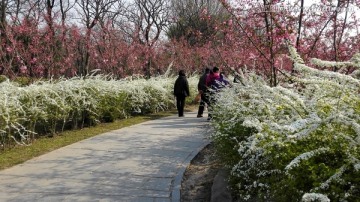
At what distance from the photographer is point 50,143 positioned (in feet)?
26.0

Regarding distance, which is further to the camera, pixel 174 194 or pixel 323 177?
pixel 174 194

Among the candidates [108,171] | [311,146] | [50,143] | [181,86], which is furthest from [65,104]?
[311,146]

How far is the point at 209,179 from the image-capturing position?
5.51 metres

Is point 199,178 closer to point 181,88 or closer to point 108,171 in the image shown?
point 108,171

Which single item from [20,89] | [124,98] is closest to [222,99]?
[20,89]

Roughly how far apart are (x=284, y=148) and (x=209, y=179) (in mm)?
2512

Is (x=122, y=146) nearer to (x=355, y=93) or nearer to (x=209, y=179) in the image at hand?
(x=209, y=179)

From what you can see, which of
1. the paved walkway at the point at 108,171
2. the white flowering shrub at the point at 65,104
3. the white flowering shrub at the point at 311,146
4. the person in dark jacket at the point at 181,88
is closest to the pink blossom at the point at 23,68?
the white flowering shrub at the point at 65,104

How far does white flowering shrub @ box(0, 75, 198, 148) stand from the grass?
196 mm

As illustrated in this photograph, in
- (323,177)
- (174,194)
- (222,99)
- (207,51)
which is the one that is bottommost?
(174,194)

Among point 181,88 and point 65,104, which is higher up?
point 181,88

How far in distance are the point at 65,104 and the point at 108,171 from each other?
361 centimetres

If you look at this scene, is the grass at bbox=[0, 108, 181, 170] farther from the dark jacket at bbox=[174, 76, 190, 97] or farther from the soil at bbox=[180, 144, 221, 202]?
the soil at bbox=[180, 144, 221, 202]

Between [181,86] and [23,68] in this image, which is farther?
[181,86]
